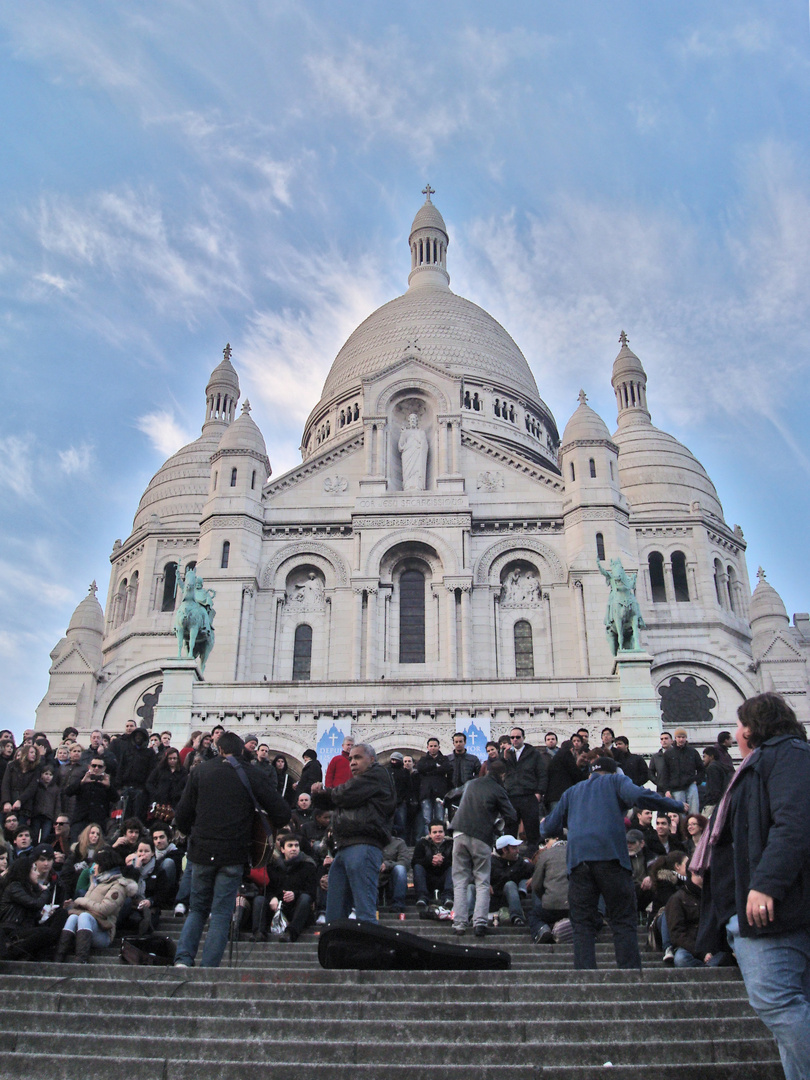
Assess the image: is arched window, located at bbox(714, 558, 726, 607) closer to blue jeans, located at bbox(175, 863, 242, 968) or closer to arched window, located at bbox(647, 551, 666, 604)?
arched window, located at bbox(647, 551, 666, 604)

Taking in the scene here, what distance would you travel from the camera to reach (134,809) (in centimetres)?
1517

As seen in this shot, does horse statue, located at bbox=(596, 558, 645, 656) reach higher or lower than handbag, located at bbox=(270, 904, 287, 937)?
higher

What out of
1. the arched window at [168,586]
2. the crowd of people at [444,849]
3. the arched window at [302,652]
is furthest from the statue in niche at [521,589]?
the crowd of people at [444,849]

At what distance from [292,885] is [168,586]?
1270 inches

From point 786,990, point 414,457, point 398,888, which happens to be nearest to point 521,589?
point 414,457

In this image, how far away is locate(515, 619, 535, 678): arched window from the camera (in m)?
31.5

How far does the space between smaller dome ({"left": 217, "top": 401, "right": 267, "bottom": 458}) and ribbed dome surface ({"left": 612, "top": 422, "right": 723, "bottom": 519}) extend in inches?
626

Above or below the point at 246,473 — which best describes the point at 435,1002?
below

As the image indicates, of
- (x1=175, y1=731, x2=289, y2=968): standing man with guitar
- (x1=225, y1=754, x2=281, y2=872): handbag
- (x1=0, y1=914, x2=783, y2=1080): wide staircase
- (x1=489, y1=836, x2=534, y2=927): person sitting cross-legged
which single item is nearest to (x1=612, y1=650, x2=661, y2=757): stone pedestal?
(x1=489, y1=836, x2=534, y2=927): person sitting cross-legged

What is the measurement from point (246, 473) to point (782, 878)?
98.9 ft

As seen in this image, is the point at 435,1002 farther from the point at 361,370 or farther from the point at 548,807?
the point at 361,370

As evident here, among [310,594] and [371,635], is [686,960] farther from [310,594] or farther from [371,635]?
[310,594]

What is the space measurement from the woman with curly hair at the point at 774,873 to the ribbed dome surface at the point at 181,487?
130 ft

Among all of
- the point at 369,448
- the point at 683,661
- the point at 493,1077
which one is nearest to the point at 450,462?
the point at 369,448
